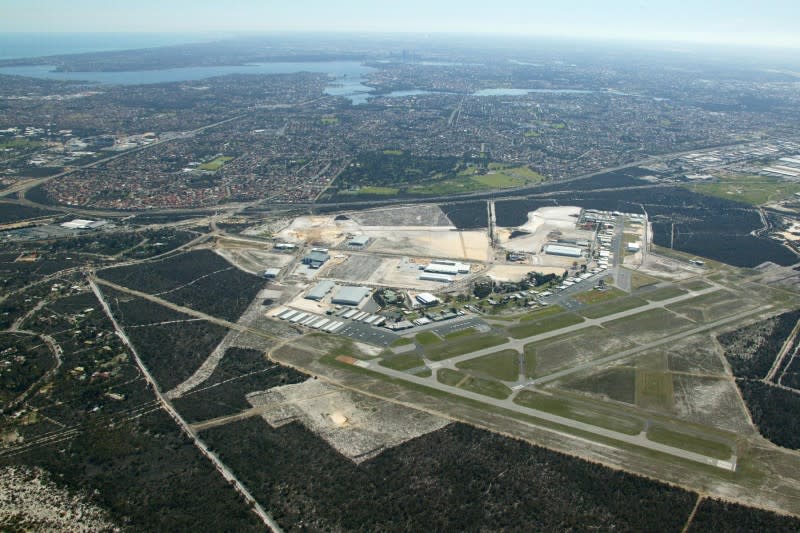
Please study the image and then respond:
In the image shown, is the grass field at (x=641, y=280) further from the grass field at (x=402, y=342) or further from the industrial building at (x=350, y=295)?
the industrial building at (x=350, y=295)

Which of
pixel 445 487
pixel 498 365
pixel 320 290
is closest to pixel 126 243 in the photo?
pixel 320 290

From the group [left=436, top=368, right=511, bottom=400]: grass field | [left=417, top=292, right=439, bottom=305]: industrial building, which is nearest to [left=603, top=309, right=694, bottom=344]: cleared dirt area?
[left=436, top=368, right=511, bottom=400]: grass field

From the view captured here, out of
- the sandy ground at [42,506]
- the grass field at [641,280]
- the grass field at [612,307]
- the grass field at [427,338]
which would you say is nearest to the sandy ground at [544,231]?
the grass field at [641,280]

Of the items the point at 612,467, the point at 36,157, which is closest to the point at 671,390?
the point at 612,467

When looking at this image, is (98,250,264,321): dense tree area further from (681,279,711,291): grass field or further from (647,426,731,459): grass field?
(681,279,711,291): grass field

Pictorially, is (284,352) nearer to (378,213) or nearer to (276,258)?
(276,258)
